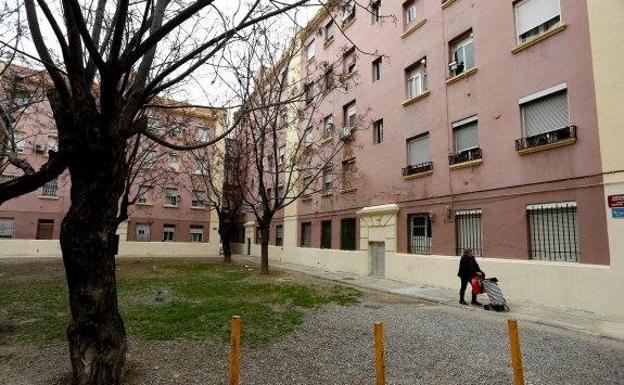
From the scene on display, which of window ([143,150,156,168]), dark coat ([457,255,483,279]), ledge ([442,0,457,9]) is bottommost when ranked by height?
dark coat ([457,255,483,279])

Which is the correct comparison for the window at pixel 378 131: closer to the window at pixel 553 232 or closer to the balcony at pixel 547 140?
the balcony at pixel 547 140

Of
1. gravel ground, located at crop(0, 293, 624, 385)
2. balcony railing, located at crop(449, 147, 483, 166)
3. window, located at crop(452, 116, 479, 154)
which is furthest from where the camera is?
window, located at crop(452, 116, 479, 154)

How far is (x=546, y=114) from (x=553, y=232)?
11.1 feet

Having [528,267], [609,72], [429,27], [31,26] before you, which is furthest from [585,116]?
[31,26]

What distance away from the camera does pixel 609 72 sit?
9422 millimetres

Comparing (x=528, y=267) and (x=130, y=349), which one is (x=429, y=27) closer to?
(x=528, y=267)

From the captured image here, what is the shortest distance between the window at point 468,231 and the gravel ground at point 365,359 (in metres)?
4.79

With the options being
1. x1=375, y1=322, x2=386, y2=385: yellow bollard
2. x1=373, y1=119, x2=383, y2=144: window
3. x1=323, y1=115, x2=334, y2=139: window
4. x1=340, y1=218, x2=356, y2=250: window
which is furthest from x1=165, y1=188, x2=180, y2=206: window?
x1=375, y1=322, x2=386, y2=385: yellow bollard

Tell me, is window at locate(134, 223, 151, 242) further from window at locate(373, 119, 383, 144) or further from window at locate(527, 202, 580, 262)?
window at locate(527, 202, 580, 262)

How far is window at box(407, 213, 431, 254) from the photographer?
573 inches

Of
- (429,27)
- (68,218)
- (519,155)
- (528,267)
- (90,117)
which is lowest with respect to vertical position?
(528,267)

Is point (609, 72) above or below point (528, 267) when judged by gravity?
above

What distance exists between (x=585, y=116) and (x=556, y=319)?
5.23 meters

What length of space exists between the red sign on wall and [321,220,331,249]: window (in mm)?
13853
